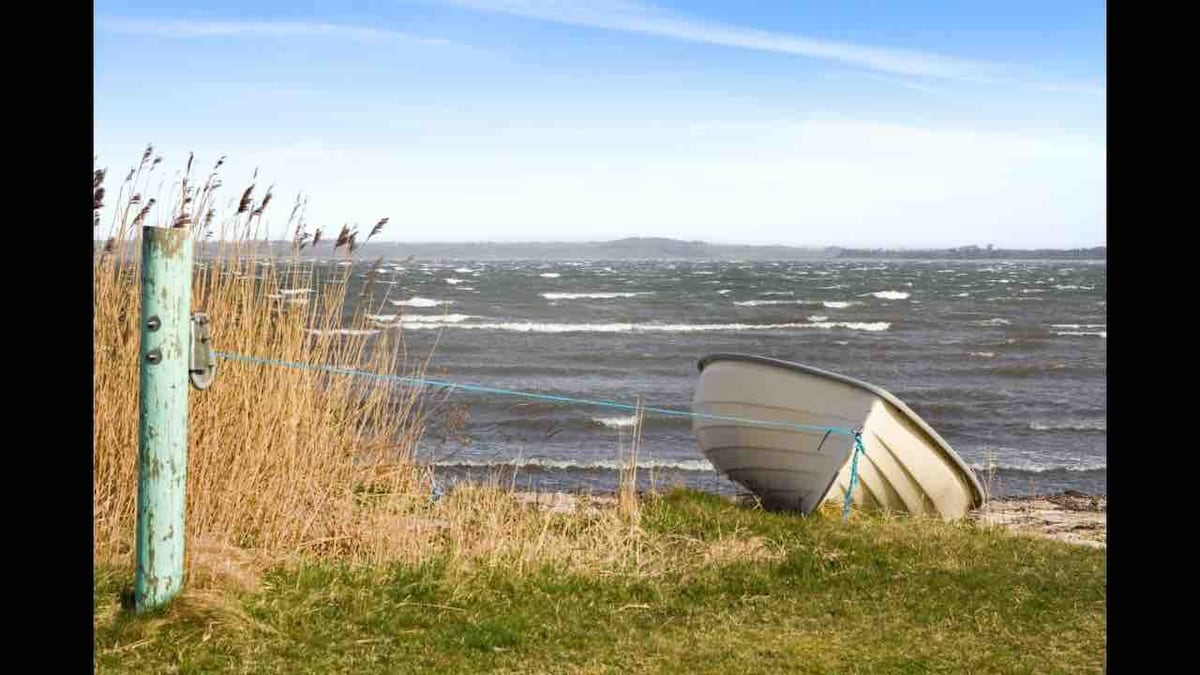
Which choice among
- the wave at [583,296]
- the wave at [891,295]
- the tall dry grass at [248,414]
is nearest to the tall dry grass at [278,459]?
the tall dry grass at [248,414]

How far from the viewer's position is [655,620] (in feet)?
15.4

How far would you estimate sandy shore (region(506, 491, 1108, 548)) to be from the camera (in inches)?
320

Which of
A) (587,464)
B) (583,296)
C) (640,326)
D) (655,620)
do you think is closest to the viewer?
(655,620)

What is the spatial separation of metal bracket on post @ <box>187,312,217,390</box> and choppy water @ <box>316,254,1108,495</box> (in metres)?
2.11

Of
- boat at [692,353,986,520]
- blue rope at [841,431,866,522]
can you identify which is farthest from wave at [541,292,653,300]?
blue rope at [841,431,866,522]

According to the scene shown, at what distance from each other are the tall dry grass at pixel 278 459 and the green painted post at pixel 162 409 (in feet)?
1.17

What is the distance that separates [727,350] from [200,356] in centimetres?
2454

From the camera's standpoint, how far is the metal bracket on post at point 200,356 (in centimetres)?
423

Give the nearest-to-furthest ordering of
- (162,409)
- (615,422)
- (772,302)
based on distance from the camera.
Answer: (162,409) → (615,422) → (772,302)

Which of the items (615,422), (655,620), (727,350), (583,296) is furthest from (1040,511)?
(583,296)

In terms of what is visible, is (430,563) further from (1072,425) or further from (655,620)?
(1072,425)

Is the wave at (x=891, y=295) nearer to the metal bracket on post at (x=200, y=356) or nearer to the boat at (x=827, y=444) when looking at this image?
the boat at (x=827, y=444)

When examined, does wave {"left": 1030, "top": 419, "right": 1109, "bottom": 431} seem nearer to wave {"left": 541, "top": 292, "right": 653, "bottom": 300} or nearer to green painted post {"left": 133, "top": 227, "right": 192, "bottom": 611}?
green painted post {"left": 133, "top": 227, "right": 192, "bottom": 611}
